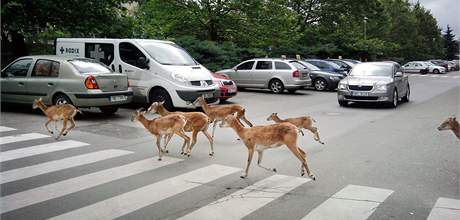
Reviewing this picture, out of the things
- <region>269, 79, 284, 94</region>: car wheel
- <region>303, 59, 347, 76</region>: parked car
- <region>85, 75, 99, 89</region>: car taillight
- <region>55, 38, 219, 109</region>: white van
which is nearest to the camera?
<region>85, 75, 99, 89</region>: car taillight

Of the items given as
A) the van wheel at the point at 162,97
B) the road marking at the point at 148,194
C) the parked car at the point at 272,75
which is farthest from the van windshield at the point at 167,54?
the road marking at the point at 148,194

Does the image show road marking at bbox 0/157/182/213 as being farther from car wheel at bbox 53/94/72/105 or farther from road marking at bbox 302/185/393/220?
car wheel at bbox 53/94/72/105

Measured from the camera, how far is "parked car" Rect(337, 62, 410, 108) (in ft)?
52.3

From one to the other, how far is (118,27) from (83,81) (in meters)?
9.52

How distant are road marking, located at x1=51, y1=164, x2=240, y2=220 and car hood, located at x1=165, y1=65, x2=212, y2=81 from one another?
265 inches

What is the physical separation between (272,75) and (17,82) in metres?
11.4

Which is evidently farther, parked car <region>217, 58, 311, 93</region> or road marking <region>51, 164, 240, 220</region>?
parked car <region>217, 58, 311, 93</region>

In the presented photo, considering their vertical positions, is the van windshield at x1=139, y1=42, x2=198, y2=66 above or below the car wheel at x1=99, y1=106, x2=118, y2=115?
above

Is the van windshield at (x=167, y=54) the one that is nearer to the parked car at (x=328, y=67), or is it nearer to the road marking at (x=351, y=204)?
the road marking at (x=351, y=204)

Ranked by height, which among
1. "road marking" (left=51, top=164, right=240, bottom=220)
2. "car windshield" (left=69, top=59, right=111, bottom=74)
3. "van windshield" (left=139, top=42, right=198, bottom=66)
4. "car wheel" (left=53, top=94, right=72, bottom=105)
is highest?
"van windshield" (left=139, top=42, right=198, bottom=66)

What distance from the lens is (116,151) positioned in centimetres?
859

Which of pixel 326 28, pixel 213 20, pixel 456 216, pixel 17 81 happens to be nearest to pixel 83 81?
pixel 17 81

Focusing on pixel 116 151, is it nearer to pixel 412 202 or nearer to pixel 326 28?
pixel 412 202

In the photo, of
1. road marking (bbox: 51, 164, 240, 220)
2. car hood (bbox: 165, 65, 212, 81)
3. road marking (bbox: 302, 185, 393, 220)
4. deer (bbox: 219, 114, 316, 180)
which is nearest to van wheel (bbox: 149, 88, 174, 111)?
car hood (bbox: 165, 65, 212, 81)
